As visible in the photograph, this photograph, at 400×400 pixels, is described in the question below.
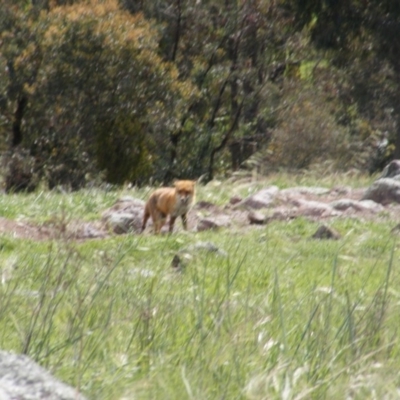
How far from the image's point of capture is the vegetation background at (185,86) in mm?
25469

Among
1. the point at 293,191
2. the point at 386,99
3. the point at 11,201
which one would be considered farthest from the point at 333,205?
the point at 386,99

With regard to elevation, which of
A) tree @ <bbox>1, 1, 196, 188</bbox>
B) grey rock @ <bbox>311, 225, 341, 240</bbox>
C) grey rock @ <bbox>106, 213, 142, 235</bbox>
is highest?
grey rock @ <bbox>311, 225, 341, 240</bbox>

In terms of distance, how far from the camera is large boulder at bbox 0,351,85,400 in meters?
3.36

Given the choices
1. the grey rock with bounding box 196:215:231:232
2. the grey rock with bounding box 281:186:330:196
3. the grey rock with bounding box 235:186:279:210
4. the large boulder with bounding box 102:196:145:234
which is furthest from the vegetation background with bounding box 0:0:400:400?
the grey rock with bounding box 235:186:279:210

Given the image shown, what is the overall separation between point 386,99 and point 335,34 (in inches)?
133

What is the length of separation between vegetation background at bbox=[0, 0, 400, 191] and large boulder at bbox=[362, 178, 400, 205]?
29.9ft

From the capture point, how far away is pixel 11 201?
14742 millimetres

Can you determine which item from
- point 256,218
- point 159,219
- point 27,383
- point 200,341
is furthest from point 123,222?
point 27,383

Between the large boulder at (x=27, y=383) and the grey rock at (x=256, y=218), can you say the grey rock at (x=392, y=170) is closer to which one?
the grey rock at (x=256, y=218)

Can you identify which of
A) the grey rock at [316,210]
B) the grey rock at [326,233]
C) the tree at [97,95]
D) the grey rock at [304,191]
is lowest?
the tree at [97,95]

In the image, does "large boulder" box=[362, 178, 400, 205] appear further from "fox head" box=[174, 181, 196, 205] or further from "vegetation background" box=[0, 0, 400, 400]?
"fox head" box=[174, 181, 196, 205]

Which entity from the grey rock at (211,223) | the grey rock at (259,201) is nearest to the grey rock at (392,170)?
the grey rock at (259,201)

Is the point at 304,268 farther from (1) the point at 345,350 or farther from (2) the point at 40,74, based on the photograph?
(2) the point at 40,74

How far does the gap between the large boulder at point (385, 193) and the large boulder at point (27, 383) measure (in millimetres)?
11385
